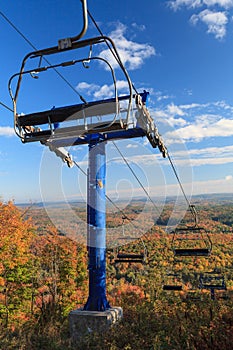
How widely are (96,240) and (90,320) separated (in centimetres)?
187

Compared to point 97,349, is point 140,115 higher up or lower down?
higher up

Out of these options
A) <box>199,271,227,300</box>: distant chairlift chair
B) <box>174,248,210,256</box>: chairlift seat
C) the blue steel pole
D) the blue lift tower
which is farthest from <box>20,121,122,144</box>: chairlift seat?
<box>199,271,227,300</box>: distant chairlift chair

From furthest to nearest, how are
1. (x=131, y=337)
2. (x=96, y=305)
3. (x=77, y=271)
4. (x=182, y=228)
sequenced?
(x=77, y=271) < (x=182, y=228) < (x=96, y=305) < (x=131, y=337)

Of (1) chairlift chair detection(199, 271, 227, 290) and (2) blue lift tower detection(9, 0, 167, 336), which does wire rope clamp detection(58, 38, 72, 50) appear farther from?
(1) chairlift chair detection(199, 271, 227, 290)

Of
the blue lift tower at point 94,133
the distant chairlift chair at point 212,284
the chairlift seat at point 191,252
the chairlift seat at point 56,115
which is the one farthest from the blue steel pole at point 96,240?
the distant chairlift chair at point 212,284

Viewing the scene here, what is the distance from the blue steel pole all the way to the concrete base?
0.27 m

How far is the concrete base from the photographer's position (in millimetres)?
7156

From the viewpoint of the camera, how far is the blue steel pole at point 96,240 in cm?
770

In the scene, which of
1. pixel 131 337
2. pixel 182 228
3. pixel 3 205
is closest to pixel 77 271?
pixel 3 205

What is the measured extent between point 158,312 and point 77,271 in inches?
936

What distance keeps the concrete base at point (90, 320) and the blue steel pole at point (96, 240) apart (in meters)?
0.27

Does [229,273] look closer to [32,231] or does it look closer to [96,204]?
[32,231]

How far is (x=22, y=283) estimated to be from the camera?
2659 centimetres

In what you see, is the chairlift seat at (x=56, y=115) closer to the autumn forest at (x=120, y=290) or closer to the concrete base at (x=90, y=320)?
the autumn forest at (x=120, y=290)
